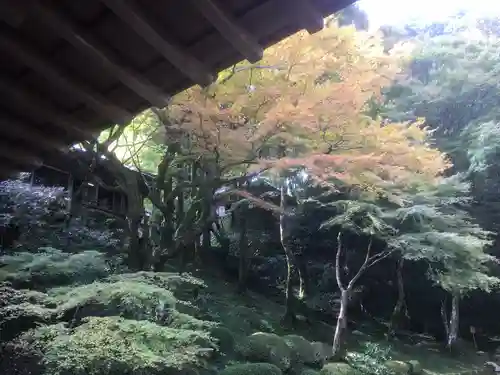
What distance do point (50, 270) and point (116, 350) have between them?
263 cm

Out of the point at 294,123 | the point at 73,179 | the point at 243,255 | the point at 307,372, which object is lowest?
the point at 307,372

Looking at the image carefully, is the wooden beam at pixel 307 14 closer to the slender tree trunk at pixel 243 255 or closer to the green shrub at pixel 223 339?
the green shrub at pixel 223 339

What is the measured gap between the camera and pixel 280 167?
24.7 ft

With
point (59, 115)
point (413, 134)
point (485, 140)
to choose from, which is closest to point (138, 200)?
point (413, 134)

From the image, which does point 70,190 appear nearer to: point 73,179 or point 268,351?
point 73,179

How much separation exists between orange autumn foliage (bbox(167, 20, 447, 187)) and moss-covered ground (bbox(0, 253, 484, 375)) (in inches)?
104

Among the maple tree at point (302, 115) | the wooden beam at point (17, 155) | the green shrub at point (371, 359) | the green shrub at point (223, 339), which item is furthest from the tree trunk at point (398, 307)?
the wooden beam at point (17, 155)

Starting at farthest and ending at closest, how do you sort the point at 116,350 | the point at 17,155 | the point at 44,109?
the point at 116,350 < the point at 17,155 < the point at 44,109

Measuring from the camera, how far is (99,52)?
177 cm

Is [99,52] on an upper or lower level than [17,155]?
upper

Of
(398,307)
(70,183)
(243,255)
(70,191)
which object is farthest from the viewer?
(243,255)

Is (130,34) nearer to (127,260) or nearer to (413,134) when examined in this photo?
(127,260)

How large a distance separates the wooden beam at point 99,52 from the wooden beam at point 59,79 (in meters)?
0.19

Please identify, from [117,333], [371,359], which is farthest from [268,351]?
[117,333]
